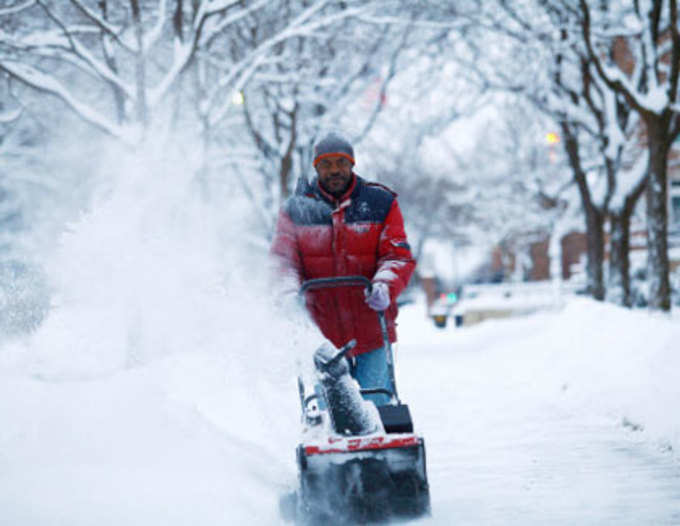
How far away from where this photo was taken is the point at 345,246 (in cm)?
356

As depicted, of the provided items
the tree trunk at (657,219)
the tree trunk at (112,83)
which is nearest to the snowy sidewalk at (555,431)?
the tree trunk at (657,219)

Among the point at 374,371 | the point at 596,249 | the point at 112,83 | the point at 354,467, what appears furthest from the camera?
the point at 596,249

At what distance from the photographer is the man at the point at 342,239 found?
3.55 metres

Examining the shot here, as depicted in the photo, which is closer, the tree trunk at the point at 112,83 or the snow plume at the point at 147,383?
the snow plume at the point at 147,383

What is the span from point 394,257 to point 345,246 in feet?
0.88

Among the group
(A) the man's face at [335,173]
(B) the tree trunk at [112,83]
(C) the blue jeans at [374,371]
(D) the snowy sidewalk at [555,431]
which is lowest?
(D) the snowy sidewalk at [555,431]

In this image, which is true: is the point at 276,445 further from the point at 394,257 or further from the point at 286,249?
the point at 394,257

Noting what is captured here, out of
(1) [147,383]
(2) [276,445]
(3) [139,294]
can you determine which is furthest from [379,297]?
(3) [139,294]

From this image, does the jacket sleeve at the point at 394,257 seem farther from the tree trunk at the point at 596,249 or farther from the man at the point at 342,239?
the tree trunk at the point at 596,249

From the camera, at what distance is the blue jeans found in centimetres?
371

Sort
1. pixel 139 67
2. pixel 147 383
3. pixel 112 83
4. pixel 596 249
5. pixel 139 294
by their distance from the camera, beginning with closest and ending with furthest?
→ 1. pixel 147 383
2. pixel 139 294
3. pixel 139 67
4. pixel 112 83
5. pixel 596 249

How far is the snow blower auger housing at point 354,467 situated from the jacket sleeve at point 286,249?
69cm

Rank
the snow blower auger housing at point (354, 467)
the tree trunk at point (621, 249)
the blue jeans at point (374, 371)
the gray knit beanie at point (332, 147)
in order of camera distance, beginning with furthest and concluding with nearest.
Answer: the tree trunk at point (621, 249) → the blue jeans at point (374, 371) → the gray knit beanie at point (332, 147) → the snow blower auger housing at point (354, 467)

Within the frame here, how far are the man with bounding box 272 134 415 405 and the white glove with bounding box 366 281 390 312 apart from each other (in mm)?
248
